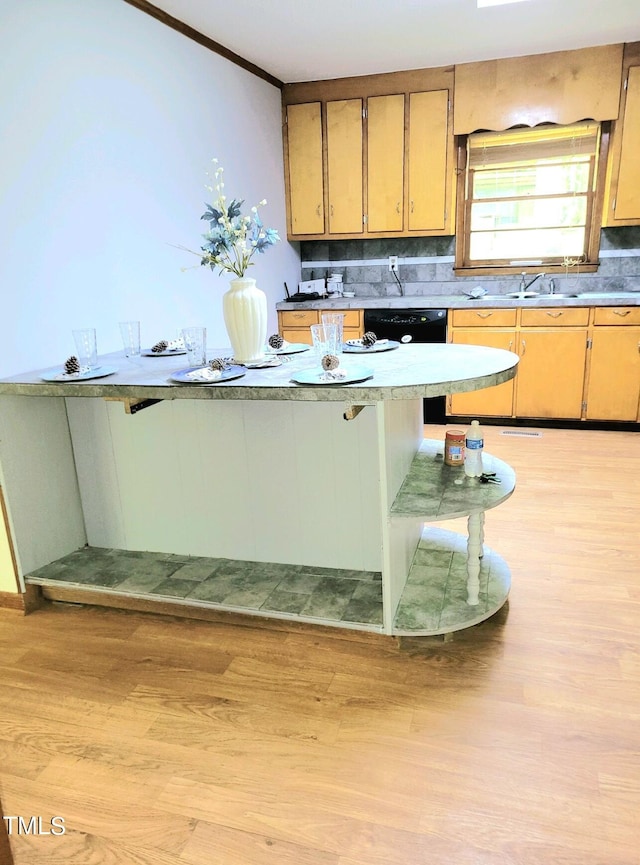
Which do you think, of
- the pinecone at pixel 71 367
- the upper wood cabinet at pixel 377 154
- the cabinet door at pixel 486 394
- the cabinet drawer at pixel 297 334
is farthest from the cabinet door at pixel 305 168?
the pinecone at pixel 71 367

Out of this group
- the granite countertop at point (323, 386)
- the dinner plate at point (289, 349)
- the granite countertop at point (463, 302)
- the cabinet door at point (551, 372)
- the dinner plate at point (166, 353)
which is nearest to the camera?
the granite countertop at point (323, 386)

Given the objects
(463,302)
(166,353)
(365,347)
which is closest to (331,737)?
(365,347)

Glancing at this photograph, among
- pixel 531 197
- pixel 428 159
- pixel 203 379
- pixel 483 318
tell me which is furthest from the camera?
pixel 531 197

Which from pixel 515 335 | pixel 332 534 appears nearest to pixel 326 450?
pixel 332 534

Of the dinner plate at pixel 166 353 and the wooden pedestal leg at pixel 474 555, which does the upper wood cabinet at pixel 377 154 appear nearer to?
the dinner plate at pixel 166 353

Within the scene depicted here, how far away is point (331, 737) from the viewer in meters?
1.75

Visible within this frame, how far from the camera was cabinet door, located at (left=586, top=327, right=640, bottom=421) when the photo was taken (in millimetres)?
4277

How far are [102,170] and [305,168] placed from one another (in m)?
2.36

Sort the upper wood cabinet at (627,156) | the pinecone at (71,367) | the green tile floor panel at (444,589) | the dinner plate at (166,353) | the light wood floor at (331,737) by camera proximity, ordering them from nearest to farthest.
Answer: the light wood floor at (331,737)
the green tile floor panel at (444,589)
the pinecone at (71,367)
the dinner plate at (166,353)
the upper wood cabinet at (627,156)

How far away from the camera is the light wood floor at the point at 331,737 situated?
1.44m

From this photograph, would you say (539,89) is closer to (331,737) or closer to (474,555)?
(474,555)

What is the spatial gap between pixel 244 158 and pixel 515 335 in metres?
2.21

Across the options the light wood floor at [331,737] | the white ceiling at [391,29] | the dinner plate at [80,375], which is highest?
the white ceiling at [391,29]

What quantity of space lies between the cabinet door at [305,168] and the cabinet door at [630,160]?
212cm
